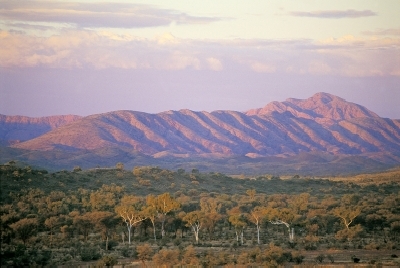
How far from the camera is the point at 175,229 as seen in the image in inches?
2662

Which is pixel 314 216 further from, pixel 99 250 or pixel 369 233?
pixel 99 250

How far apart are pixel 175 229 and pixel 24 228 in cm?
1653

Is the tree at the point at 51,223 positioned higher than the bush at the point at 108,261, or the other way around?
the tree at the point at 51,223

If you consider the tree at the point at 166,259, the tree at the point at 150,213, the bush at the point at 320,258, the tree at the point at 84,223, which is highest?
the tree at the point at 150,213

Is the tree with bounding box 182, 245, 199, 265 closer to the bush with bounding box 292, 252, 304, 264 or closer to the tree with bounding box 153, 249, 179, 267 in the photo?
the tree with bounding box 153, 249, 179, 267

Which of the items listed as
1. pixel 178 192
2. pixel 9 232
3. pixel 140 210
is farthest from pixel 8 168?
pixel 9 232

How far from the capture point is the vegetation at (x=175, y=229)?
163 ft

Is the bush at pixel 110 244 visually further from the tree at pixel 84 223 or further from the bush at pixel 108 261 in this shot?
the bush at pixel 108 261

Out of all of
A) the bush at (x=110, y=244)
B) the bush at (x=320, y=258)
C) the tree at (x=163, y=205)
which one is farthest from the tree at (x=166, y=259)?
the tree at (x=163, y=205)

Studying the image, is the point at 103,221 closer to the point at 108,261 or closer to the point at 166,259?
the point at 166,259

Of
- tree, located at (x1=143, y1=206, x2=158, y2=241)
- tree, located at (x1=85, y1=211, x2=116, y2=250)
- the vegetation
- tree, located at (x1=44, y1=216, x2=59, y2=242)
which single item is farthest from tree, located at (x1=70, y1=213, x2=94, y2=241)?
tree, located at (x1=143, y1=206, x2=158, y2=241)

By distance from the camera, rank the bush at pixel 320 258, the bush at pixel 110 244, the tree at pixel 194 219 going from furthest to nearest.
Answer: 1. the tree at pixel 194 219
2. the bush at pixel 110 244
3. the bush at pixel 320 258

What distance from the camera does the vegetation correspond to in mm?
49719

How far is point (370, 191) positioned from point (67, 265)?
245ft
